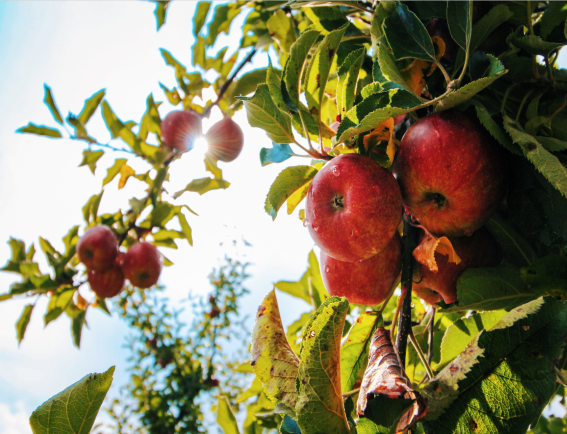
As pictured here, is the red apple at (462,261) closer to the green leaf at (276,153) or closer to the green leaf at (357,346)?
the green leaf at (357,346)

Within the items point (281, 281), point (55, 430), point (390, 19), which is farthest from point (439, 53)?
point (281, 281)

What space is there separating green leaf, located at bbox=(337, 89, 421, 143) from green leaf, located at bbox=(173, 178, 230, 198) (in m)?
1.12

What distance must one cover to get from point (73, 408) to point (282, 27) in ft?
3.88

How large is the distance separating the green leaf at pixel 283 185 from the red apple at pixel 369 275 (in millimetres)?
167

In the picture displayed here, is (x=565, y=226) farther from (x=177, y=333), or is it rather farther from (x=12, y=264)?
(x=177, y=333)

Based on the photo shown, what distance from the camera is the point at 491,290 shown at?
56 cm

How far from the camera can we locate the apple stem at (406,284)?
55 centimetres

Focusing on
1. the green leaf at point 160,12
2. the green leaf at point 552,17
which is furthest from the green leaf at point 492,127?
the green leaf at point 160,12

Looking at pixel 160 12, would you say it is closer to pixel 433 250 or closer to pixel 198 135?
pixel 198 135

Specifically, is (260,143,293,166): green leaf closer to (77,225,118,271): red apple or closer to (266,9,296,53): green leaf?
(266,9,296,53): green leaf

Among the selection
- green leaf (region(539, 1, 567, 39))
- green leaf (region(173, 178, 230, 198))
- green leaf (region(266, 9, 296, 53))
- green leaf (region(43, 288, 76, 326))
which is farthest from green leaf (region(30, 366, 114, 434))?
green leaf (region(43, 288, 76, 326))

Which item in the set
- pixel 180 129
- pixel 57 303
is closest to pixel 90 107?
pixel 180 129

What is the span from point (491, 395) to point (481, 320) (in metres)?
0.33

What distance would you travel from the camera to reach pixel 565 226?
52 cm
